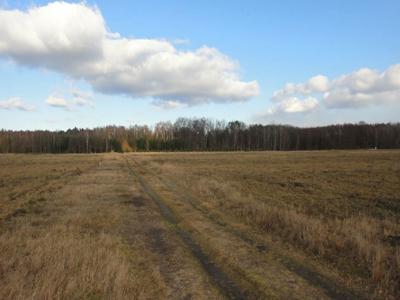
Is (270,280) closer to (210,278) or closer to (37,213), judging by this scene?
(210,278)

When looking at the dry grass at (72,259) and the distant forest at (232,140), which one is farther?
the distant forest at (232,140)

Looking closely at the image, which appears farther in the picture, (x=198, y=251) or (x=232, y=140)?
(x=232, y=140)

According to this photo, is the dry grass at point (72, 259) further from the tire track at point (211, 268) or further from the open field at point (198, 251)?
the tire track at point (211, 268)

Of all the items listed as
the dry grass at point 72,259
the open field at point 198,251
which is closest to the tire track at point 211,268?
the open field at point 198,251

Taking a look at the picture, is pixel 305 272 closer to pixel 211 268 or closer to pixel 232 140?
pixel 211 268

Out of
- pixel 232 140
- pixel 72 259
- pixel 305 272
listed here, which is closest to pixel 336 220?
pixel 305 272

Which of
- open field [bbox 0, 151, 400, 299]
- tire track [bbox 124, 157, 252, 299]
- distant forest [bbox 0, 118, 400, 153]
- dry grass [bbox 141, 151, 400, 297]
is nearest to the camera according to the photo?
tire track [bbox 124, 157, 252, 299]

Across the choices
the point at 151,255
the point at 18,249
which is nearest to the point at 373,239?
the point at 151,255

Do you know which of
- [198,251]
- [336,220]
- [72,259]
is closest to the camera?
[72,259]

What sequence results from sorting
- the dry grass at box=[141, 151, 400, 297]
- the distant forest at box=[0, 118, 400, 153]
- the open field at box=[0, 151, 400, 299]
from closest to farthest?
1. the open field at box=[0, 151, 400, 299]
2. the dry grass at box=[141, 151, 400, 297]
3. the distant forest at box=[0, 118, 400, 153]

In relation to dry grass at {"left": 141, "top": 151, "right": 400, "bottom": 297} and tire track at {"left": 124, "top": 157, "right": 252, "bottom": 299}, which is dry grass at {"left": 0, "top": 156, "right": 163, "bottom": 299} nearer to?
tire track at {"left": 124, "top": 157, "right": 252, "bottom": 299}

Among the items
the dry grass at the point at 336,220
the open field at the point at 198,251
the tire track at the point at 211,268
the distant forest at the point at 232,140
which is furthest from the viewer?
the distant forest at the point at 232,140

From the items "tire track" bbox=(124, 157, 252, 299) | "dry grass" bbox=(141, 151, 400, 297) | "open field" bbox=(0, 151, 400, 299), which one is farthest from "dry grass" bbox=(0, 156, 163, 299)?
"dry grass" bbox=(141, 151, 400, 297)

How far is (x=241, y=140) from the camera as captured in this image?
171625 mm
